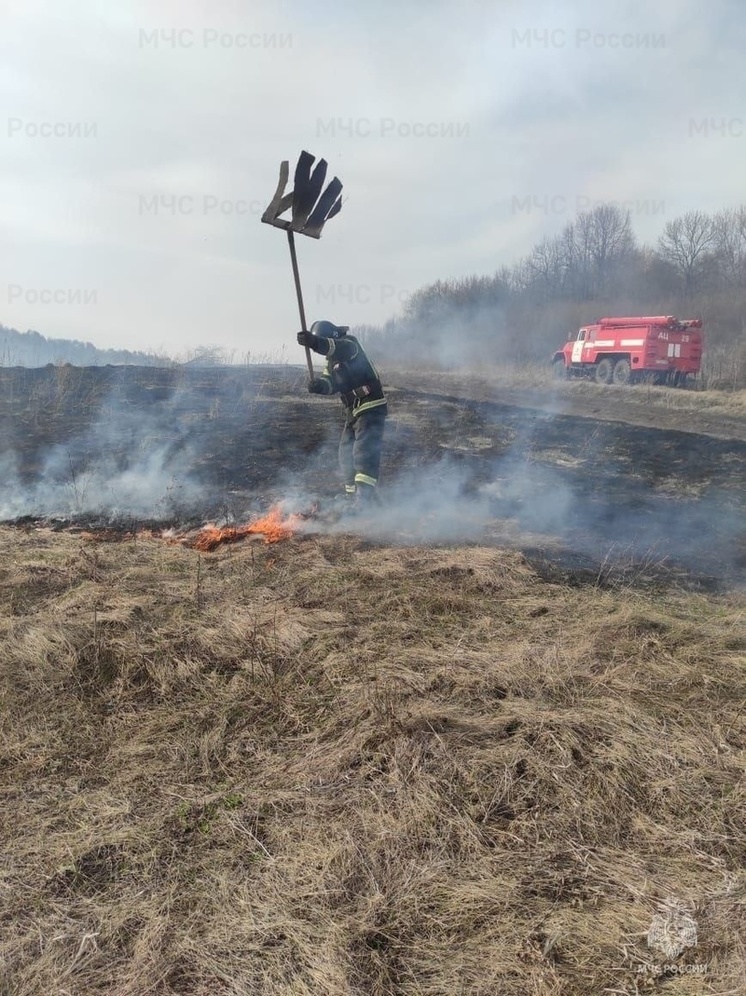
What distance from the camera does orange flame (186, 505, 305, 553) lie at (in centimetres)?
598

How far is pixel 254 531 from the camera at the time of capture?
6219 millimetres

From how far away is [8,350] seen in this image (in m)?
17.5

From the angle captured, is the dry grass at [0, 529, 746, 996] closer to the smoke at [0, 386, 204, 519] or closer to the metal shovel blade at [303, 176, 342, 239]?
the smoke at [0, 386, 204, 519]

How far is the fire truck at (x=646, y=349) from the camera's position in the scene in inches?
741

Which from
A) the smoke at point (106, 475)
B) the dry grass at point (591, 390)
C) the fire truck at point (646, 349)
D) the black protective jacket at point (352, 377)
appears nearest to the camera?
the black protective jacket at point (352, 377)

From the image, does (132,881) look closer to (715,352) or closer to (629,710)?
(629,710)

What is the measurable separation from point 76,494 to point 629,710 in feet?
21.8

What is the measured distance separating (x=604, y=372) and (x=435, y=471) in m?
14.3

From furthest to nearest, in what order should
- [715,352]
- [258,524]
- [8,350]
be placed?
[715,352] < [8,350] < [258,524]

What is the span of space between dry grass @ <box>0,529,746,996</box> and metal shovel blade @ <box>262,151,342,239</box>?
156 inches

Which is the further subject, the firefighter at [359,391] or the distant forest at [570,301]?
the distant forest at [570,301]

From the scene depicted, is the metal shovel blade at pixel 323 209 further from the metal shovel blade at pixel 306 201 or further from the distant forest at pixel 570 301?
the distant forest at pixel 570 301

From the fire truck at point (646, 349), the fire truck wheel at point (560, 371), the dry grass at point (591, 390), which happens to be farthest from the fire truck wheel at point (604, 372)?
the fire truck wheel at point (560, 371)

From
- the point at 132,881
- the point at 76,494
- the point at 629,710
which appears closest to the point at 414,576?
the point at 629,710
